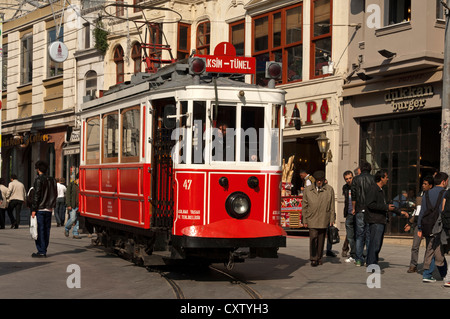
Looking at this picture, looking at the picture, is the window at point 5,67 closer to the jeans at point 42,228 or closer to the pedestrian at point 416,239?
the jeans at point 42,228

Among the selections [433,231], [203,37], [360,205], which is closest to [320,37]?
[203,37]

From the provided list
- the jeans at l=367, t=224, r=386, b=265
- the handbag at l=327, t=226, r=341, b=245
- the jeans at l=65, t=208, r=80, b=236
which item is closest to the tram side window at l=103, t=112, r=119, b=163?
the handbag at l=327, t=226, r=341, b=245

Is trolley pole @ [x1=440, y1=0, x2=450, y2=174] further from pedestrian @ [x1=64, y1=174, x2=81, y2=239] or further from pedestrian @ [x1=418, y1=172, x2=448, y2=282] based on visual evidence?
pedestrian @ [x1=64, y1=174, x2=81, y2=239]

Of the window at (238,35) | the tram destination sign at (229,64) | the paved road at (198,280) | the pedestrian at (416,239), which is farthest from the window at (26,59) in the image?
the pedestrian at (416,239)

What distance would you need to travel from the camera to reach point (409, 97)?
69.6ft

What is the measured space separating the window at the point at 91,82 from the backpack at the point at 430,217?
80.2ft

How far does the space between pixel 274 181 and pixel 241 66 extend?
6.39 feet

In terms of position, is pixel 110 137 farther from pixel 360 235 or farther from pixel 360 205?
pixel 360 235

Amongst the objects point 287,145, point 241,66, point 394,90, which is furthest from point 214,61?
point 287,145

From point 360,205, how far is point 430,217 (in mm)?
2184

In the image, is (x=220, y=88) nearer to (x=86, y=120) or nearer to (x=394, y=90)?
(x=86, y=120)
